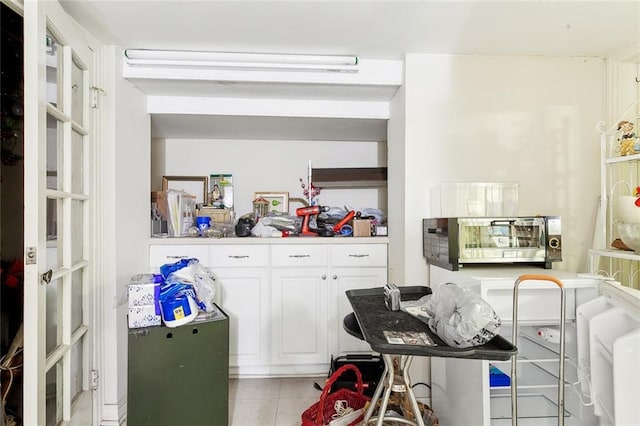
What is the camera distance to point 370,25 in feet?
5.13

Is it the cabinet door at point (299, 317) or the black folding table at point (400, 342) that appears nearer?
the black folding table at point (400, 342)

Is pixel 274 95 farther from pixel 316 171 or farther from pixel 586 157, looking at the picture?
pixel 586 157

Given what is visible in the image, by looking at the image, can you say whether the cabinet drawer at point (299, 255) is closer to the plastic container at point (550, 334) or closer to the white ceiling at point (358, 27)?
the white ceiling at point (358, 27)

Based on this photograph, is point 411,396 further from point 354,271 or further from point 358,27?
point 358,27

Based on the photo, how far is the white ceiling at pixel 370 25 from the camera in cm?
142

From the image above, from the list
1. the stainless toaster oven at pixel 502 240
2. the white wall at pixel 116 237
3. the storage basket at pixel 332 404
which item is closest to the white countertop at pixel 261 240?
the white wall at pixel 116 237

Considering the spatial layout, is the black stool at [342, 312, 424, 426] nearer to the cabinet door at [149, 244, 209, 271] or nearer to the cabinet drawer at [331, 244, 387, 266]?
the cabinet drawer at [331, 244, 387, 266]

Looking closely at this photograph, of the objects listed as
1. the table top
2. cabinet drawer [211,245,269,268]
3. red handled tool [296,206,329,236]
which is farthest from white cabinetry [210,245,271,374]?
the table top

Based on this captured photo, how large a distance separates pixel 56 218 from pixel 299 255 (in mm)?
1327

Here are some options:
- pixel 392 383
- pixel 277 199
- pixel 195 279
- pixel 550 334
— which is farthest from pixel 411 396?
pixel 277 199

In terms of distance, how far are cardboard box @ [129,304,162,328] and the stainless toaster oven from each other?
1384 millimetres

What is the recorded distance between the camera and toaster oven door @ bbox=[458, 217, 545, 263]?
155 cm

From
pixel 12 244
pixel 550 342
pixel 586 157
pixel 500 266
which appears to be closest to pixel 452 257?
pixel 500 266

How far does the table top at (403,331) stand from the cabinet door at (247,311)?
3.33 feet
